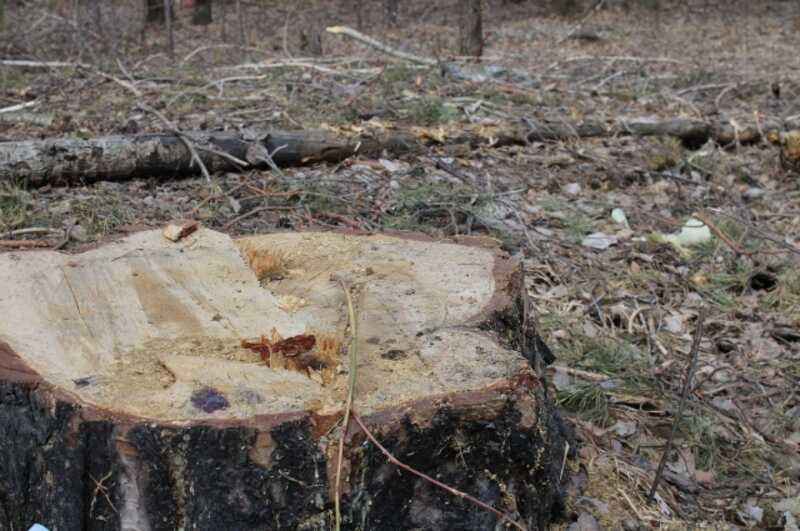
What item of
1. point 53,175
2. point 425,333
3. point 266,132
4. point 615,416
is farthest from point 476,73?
point 425,333

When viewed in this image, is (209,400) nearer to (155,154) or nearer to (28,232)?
(28,232)

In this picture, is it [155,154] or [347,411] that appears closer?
[347,411]

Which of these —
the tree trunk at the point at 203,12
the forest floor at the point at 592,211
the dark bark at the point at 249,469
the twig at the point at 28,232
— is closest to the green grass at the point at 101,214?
the forest floor at the point at 592,211

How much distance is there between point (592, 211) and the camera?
4855 millimetres

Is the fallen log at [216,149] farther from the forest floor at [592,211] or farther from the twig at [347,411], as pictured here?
the twig at [347,411]

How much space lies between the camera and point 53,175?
439 cm

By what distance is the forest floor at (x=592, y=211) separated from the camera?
2846 mm

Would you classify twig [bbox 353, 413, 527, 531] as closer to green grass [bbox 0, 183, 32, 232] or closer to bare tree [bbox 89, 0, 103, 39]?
green grass [bbox 0, 183, 32, 232]

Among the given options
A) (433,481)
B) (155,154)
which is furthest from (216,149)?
(433,481)

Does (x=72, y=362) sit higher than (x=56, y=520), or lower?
higher

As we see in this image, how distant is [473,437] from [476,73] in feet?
20.5

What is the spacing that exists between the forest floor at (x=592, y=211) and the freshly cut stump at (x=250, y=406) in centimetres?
48

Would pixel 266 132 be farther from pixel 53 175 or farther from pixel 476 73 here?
pixel 476 73

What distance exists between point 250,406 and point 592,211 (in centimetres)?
343
